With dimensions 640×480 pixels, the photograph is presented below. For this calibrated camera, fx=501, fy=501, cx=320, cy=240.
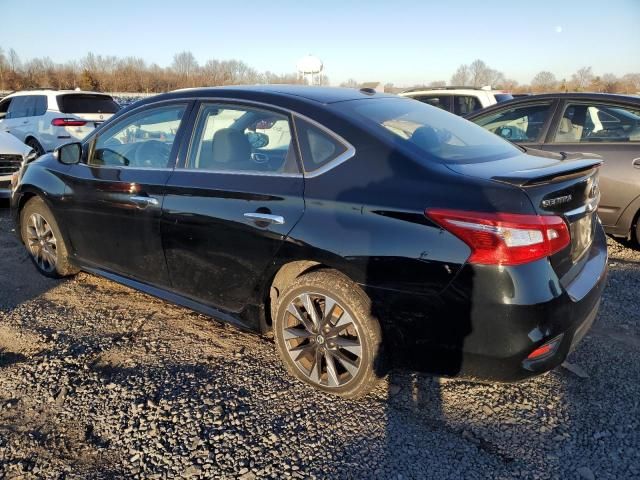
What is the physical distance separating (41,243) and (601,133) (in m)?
5.54

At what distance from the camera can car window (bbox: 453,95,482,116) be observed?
9.55m

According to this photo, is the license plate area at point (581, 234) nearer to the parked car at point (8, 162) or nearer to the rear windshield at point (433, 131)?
the rear windshield at point (433, 131)

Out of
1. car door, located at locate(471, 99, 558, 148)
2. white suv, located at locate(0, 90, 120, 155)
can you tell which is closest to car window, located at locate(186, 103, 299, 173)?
car door, located at locate(471, 99, 558, 148)

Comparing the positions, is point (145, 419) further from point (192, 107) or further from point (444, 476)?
point (192, 107)

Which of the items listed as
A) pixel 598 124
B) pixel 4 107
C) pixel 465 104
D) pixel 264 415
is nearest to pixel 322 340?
pixel 264 415

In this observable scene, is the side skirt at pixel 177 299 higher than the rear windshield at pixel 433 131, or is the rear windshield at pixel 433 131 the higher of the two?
the rear windshield at pixel 433 131

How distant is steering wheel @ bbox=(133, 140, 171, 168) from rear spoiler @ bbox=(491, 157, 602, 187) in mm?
2159

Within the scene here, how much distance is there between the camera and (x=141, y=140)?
3.75m

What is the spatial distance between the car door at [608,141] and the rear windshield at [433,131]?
2.30m

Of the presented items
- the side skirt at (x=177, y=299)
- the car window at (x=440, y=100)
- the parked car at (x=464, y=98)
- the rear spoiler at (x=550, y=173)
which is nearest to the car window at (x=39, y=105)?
the car window at (x=440, y=100)

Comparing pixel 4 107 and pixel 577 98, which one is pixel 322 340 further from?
pixel 4 107

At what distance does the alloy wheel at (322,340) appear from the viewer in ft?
8.66

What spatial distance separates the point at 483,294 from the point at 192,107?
221 centimetres

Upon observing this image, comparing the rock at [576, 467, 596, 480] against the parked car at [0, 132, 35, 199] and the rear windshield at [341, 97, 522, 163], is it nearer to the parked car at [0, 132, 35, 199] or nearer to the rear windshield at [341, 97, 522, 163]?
the rear windshield at [341, 97, 522, 163]
